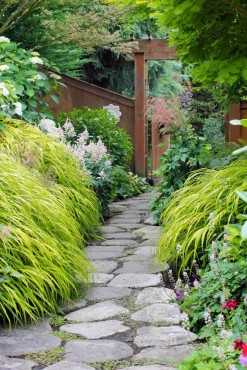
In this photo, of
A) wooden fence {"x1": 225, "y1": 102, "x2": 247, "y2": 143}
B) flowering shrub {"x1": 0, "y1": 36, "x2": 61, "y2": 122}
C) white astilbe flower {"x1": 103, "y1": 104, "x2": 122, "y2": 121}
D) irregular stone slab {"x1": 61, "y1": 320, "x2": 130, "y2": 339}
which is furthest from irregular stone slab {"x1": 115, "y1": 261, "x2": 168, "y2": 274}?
white astilbe flower {"x1": 103, "y1": 104, "x2": 122, "y2": 121}

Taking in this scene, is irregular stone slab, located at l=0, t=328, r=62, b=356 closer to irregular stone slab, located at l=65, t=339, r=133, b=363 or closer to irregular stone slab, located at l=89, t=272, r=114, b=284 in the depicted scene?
irregular stone slab, located at l=65, t=339, r=133, b=363

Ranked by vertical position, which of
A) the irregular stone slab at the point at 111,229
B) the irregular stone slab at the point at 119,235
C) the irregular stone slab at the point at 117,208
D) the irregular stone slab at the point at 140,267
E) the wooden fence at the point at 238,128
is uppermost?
the wooden fence at the point at 238,128

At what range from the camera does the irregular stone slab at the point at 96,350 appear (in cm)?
234

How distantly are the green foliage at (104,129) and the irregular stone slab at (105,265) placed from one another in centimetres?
315

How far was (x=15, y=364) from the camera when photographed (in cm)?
228

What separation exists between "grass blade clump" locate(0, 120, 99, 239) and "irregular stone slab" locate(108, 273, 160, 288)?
76 centimetres

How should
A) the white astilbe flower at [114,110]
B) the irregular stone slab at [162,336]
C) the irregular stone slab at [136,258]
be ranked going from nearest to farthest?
the irregular stone slab at [162,336] → the irregular stone slab at [136,258] → the white astilbe flower at [114,110]

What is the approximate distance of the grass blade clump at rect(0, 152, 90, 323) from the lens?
2758 mm

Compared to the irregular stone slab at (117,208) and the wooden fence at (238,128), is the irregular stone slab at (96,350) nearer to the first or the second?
the irregular stone slab at (117,208)

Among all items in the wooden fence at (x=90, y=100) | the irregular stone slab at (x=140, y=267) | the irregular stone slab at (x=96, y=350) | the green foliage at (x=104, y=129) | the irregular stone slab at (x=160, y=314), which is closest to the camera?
the irregular stone slab at (x=96, y=350)

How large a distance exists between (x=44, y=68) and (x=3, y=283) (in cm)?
498

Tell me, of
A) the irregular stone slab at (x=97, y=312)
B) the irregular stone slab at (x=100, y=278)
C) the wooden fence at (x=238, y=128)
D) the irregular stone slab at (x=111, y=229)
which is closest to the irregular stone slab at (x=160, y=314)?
the irregular stone slab at (x=97, y=312)

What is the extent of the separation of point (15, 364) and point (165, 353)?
600mm

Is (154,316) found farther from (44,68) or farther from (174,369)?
(44,68)
